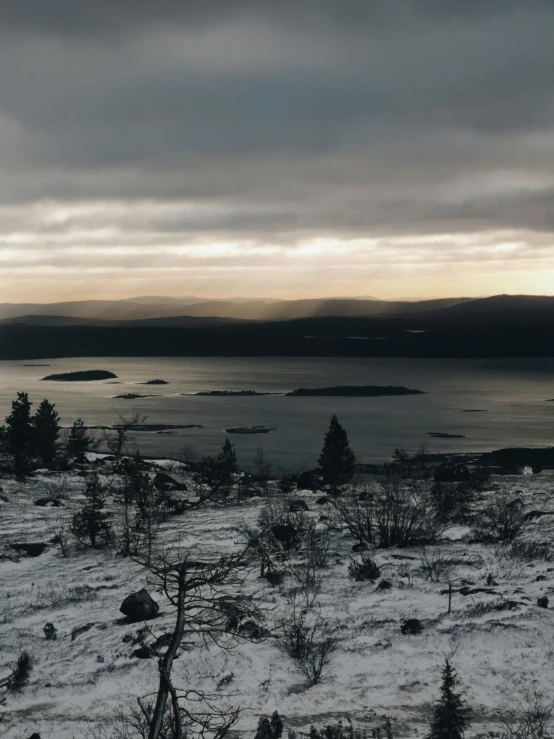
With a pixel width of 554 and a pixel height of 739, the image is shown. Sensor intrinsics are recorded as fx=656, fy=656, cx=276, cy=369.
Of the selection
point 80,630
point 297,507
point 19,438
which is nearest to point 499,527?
point 297,507

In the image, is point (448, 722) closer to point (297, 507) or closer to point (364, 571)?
point (364, 571)

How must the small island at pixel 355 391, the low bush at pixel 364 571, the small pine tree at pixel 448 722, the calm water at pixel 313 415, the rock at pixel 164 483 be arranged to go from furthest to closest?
the small island at pixel 355 391 → the calm water at pixel 313 415 → the rock at pixel 164 483 → the low bush at pixel 364 571 → the small pine tree at pixel 448 722

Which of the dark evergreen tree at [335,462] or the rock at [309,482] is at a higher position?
the dark evergreen tree at [335,462]

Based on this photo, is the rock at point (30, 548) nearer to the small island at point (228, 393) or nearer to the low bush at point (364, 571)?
the low bush at point (364, 571)

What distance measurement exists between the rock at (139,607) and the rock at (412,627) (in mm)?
7391

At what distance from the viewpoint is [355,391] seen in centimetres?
17650

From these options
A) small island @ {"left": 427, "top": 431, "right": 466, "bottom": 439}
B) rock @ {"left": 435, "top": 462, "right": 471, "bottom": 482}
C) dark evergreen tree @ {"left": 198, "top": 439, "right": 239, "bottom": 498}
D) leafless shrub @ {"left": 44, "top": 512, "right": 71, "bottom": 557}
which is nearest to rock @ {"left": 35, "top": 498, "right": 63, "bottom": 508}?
leafless shrub @ {"left": 44, "top": 512, "right": 71, "bottom": 557}

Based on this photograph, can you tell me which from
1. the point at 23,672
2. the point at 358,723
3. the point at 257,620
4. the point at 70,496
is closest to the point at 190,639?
the point at 257,620

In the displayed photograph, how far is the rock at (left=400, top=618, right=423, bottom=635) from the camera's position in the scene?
1802 centimetres

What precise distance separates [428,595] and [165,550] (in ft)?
37.8

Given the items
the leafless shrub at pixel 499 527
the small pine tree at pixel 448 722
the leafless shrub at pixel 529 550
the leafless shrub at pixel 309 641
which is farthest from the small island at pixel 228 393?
the small pine tree at pixel 448 722

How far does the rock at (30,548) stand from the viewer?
27.5m

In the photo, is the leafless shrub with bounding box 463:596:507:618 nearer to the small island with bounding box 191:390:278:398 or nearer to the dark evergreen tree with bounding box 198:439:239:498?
the dark evergreen tree with bounding box 198:439:239:498

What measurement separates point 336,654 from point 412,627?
8.11ft
